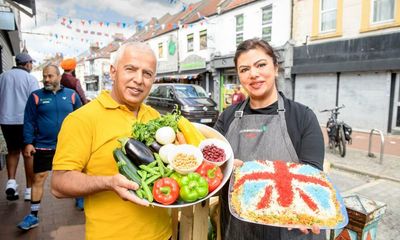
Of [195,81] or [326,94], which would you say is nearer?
[326,94]

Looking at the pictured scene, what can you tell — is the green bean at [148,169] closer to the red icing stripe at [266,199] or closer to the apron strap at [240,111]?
the red icing stripe at [266,199]

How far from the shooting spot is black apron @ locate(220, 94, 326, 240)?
5.90 feet

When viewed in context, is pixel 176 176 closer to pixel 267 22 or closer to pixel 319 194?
pixel 319 194

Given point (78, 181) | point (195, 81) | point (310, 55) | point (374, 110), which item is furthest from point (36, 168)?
point (195, 81)

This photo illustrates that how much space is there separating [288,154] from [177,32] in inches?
910

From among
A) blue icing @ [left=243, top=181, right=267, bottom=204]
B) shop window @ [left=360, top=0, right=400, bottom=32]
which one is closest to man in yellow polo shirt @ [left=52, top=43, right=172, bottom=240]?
blue icing @ [left=243, top=181, right=267, bottom=204]

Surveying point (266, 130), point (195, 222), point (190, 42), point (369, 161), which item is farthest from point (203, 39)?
point (195, 222)

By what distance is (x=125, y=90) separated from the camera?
1.70m

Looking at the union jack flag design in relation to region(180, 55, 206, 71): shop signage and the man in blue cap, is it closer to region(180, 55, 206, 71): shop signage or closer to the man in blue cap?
the man in blue cap

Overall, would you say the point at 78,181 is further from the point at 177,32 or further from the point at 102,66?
the point at 102,66

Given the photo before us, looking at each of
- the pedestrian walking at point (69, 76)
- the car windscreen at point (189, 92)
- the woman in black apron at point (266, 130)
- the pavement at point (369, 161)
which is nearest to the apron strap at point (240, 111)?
the woman in black apron at point (266, 130)

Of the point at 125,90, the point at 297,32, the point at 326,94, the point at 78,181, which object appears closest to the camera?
the point at 78,181

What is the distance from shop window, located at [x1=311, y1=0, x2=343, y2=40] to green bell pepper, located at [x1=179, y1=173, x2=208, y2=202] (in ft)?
42.3

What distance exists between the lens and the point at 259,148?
1.90 metres
